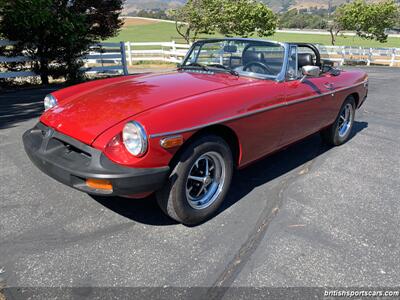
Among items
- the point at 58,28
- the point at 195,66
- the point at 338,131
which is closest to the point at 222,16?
the point at 58,28

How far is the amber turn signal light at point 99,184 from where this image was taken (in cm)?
232

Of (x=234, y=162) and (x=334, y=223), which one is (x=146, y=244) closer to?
(x=234, y=162)

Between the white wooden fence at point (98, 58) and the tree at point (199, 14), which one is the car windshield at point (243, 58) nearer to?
the white wooden fence at point (98, 58)

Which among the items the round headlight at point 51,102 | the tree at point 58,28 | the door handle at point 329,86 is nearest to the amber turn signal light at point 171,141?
the round headlight at point 51,102

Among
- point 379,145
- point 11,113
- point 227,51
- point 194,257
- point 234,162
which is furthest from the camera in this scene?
point 11,113

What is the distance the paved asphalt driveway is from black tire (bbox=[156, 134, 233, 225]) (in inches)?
5.2

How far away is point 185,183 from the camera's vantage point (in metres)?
2.62

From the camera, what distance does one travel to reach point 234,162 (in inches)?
123

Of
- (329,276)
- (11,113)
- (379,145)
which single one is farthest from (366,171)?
(11,113)

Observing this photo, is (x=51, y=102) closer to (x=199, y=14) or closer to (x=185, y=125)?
(x=185, y=125)

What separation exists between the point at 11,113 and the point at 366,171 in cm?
624

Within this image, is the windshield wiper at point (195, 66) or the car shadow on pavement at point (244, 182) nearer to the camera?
the car shadow on pavement at point (244, 182)

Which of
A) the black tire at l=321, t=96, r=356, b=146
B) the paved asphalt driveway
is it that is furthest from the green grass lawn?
the paved asphalt driveway

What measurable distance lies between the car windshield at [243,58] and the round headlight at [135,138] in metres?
1.66
